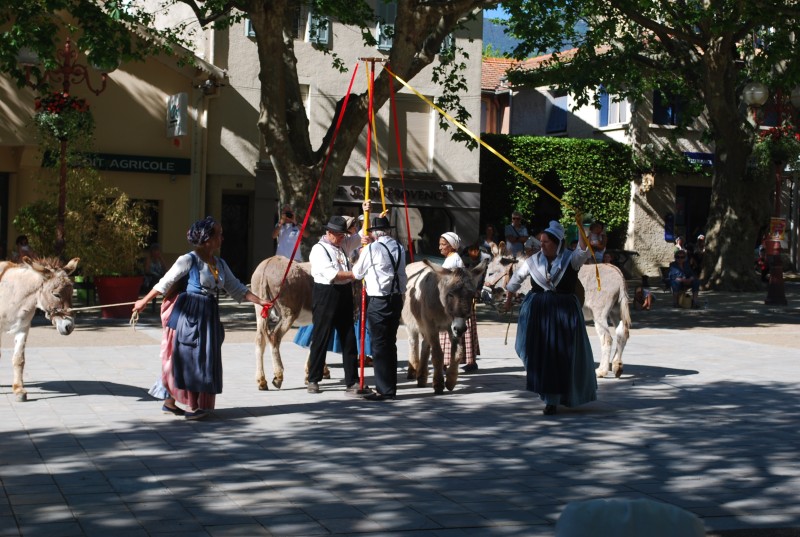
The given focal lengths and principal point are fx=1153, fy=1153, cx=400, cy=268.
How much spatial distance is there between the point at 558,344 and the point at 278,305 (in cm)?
327

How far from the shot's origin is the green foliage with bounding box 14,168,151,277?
19.9m

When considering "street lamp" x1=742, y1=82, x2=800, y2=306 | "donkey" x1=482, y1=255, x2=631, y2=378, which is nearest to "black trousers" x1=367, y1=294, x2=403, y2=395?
"donkey" x1=482, y1=255, x2=631, y2=378

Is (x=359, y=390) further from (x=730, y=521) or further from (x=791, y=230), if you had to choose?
(x=791, y=230)

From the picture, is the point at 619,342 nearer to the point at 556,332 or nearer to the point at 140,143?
the point at 556,332

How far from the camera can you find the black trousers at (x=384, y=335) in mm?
11547

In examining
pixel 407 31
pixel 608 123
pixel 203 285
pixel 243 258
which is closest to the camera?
pixel 203 285

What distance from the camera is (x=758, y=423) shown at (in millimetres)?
10508

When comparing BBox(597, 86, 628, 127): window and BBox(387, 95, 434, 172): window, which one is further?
BBox(597, 86, 628, 127): window

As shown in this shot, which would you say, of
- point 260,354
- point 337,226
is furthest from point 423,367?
point 337,226

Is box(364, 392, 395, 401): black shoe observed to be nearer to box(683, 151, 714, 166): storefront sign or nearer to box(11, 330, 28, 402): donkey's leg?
box(11, 330, 28, 402): donkey's leg

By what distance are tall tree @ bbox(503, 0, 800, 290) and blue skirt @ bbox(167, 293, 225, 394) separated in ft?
50.3

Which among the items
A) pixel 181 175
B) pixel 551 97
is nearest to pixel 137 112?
pixel 181 175

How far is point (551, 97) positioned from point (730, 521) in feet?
112

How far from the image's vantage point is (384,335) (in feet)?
38.0
